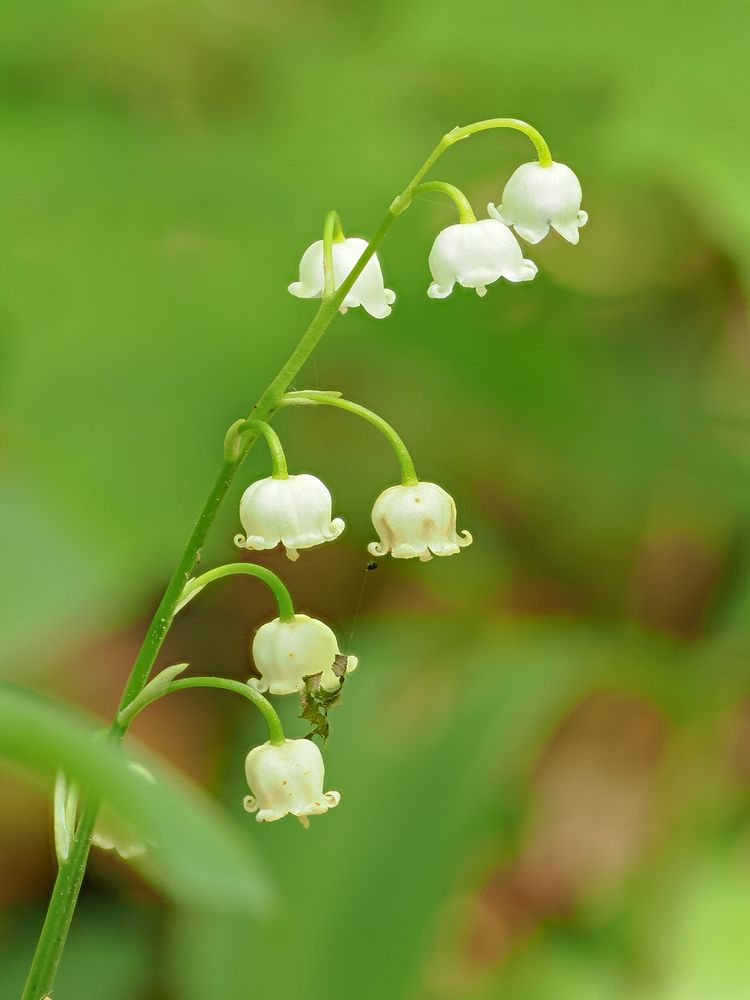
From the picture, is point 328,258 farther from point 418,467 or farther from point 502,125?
point 418,467

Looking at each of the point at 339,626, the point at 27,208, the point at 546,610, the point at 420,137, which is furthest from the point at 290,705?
the point at 420,137

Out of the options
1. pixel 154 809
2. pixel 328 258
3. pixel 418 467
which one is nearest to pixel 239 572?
pixel 328 258

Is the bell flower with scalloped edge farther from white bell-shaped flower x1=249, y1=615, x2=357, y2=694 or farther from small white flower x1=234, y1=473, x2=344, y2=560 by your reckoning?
small white flower x1=234, y1=473, x2=344, y2=560

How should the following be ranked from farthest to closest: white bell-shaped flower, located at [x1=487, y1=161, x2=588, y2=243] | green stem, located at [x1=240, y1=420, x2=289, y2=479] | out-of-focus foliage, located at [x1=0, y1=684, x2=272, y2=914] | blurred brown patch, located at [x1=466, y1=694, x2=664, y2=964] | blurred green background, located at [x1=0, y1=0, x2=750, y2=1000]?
blurred brown patch, located at [x1=466, y1=694, x2=664, y2=964], blurred green background, located at [x1=0, y1=0, x2=750, y2=1000], white bell-shaped flower, located at [x1=487, y1=161, x2=588, y2=243], green stem, located at [x1=240, y1=420, x2=289, y2=479], out-of-focus foliage, located at [x1=0, y1=684, x2=272, y2=914]

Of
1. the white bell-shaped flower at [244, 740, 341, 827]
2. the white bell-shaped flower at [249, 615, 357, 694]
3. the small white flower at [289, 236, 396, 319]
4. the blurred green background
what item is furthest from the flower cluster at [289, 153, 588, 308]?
the blurred green background

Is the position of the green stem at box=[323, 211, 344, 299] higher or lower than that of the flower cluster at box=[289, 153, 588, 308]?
lower

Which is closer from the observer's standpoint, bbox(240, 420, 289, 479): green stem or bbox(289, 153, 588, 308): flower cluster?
bbox(240, 420, 289, 479): green stem

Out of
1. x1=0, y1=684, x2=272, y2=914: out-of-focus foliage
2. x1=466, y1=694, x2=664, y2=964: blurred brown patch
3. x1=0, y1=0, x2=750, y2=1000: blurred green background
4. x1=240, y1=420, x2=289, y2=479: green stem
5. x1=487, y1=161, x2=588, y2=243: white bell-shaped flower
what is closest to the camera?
x1=0, y1=684, x2=272, y2=914: out-of-focus foliage
